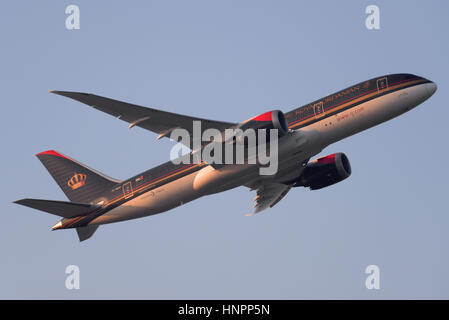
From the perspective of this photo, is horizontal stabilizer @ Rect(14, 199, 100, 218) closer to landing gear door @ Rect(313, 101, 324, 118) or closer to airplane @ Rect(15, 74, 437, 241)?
airplane @ Rect(15, 74, 437, 241)

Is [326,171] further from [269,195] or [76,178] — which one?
[76,178]

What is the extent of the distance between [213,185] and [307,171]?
8.33 m

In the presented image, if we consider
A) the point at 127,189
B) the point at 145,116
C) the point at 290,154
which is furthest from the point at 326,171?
the point at 145,116

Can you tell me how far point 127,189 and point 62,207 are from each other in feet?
14.7

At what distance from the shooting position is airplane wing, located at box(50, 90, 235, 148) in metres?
36.7

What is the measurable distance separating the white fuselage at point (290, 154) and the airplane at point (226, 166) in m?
0.06

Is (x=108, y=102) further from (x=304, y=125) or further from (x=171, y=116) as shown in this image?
(x=304, y=125)

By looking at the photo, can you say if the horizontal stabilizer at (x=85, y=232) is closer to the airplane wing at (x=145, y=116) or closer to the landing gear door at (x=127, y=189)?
the landing gear door at (x=127, y=189)

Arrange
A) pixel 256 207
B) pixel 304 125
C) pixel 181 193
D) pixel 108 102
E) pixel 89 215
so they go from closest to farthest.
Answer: pixel 108 102
pixel 304 125
pixel 181 193
pixel 89 215
pixel 256 207

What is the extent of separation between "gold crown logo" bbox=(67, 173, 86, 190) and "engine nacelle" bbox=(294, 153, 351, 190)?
15.7 meters

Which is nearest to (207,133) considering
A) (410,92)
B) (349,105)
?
(349,105)

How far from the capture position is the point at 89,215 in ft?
148

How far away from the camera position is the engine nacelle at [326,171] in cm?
4566

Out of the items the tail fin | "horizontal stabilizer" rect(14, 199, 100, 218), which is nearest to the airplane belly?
"horizontal stabilizer" rect(14, 199, 100, 218)
